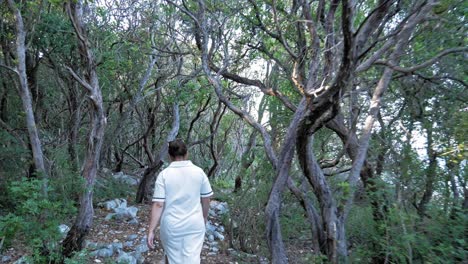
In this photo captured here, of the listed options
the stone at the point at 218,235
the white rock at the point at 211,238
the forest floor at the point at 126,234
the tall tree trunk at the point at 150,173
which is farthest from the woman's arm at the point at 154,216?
the tall tree trunk at the point at 150,173

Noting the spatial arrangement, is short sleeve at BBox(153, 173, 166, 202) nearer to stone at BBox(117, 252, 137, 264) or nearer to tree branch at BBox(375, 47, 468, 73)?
stone at BBox(117, 252, 137, 264)

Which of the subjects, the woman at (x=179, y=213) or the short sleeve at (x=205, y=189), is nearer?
the woman at (x=179, y=213)

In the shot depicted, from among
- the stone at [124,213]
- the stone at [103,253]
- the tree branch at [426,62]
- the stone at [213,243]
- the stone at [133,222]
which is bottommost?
the stone at [103,253]

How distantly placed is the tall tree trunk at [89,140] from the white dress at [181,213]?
2.02 meters

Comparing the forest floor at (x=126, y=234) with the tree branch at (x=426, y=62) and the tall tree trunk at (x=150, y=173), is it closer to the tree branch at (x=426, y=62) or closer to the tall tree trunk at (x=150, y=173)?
the tall tree trunk at (x=150, y=173)

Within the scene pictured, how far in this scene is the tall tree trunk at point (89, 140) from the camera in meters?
5.47

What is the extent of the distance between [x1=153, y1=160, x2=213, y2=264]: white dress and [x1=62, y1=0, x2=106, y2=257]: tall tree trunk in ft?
6.62

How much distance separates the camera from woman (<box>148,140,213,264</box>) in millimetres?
3867

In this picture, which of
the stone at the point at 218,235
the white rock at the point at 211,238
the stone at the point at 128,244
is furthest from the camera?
the stone at the point at 218,235

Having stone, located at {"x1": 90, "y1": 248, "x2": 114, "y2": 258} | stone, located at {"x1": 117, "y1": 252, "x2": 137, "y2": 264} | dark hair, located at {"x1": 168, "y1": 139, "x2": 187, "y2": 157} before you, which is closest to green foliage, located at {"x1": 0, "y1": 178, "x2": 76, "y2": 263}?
stone, located at {"x1": 117, "y1": 252, "x2": 137, "y2": 264}

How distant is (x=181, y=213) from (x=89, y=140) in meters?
2.47

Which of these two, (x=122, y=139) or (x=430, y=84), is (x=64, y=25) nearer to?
(x=430, y=84)

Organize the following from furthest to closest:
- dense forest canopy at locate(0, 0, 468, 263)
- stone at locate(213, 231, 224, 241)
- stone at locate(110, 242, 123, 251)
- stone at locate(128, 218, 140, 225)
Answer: stone at locate(128, 218, 140, 225), stone at locate(213, 231, 224, 241), stone at locate(110, 242, 123, 251), dense forest canopy at locate(0, 0, 468, 263)

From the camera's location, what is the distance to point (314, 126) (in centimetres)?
459
